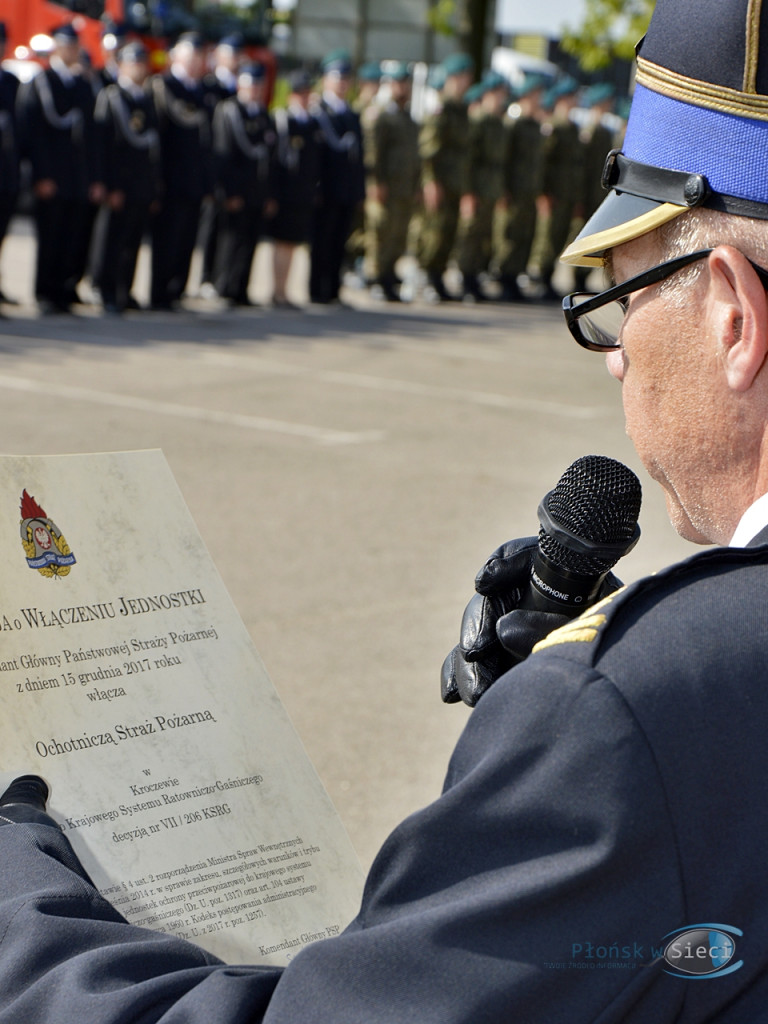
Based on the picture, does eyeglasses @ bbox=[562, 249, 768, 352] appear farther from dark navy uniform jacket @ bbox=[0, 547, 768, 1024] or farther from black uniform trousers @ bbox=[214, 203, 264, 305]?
black uniform trousers @ bbox=[214, 203, 264, 305]

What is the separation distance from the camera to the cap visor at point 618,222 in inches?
48.4

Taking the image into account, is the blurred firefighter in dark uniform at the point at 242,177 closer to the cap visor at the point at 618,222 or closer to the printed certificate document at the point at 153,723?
the printed certificate document at the point at 153,723

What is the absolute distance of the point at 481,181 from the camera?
1706 centimetres

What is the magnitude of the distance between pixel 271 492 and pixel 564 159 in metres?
12.8

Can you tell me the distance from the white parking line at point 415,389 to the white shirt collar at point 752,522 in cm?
819

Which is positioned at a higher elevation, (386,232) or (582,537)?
(582,537)

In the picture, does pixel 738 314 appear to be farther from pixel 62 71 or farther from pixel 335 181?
pixel 335 181

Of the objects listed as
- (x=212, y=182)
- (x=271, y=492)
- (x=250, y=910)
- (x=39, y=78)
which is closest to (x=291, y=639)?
(x=271, y=492)

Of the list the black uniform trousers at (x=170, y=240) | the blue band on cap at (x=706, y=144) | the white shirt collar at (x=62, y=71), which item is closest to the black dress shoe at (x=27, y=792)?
the blue band on cap at (x=706, y=144)

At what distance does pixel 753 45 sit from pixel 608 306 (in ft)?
1.06

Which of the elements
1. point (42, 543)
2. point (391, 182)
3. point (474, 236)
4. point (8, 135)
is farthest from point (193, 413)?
point (474, 236)

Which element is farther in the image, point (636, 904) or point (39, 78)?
point (39, 78)

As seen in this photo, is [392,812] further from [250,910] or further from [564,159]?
[564,159]

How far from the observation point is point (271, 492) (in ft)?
21.7
